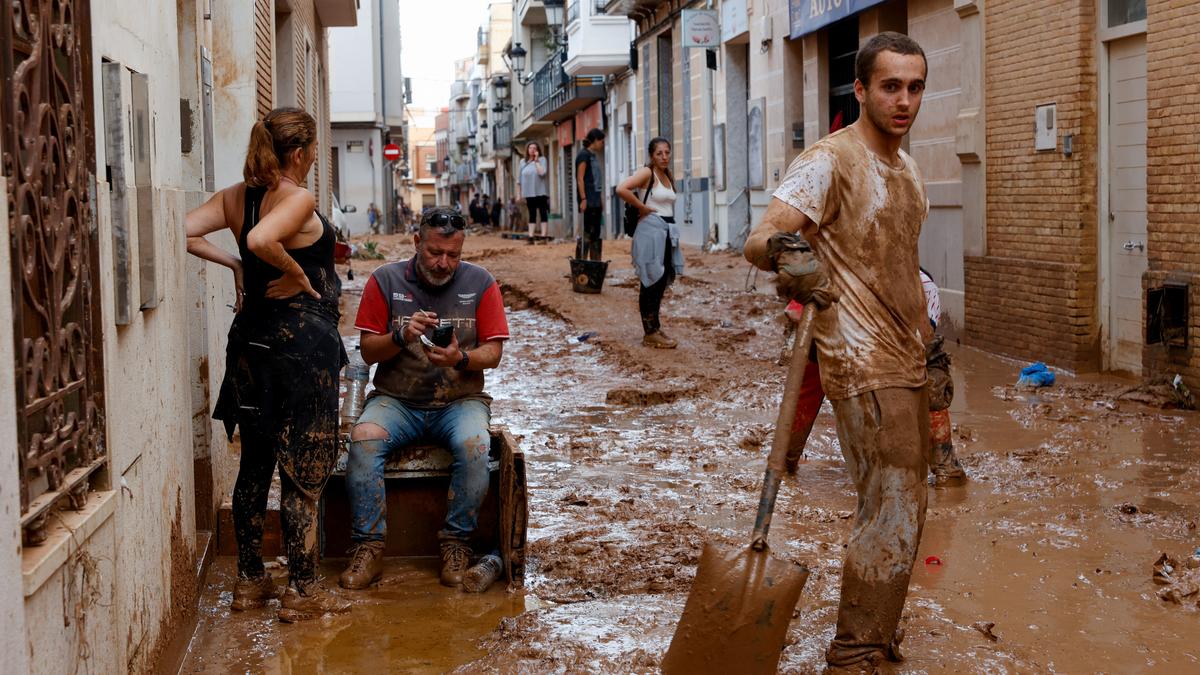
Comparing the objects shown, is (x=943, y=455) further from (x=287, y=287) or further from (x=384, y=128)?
(x=384, y=128)

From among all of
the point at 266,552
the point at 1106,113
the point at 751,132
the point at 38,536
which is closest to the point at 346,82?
the point at 751,132

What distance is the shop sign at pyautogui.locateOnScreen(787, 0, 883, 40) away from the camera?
15.5 metres

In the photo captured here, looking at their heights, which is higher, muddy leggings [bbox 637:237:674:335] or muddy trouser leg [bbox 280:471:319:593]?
muddy leggings [bbox 637:237:674:335]

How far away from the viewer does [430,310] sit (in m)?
5.69

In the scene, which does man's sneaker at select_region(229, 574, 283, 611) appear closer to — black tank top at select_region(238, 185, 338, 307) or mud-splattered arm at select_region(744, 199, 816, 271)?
black tank top at select_region(238, 185, 338, 307)

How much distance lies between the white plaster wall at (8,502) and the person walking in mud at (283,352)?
7.02ft

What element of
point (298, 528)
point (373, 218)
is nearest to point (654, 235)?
point (298, 528)

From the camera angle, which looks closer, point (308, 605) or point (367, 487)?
point (308, 605)

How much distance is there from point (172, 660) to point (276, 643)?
433 mm

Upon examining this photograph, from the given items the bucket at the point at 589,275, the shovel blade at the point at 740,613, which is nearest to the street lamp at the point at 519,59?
the bucket at the point at 589,275

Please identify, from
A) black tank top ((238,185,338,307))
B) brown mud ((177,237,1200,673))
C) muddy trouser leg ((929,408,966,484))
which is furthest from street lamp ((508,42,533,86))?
black tank top ((238,185,338,307))

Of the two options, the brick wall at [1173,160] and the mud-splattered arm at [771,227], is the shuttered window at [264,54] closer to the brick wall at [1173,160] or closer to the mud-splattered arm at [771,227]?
the brick wall at [1173,160]

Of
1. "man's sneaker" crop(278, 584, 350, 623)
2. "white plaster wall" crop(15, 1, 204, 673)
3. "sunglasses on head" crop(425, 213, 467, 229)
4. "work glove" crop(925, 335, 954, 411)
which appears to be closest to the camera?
"white plaster wall" crop(15, 1, 204, 673)

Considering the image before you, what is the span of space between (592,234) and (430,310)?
38.2 feet
